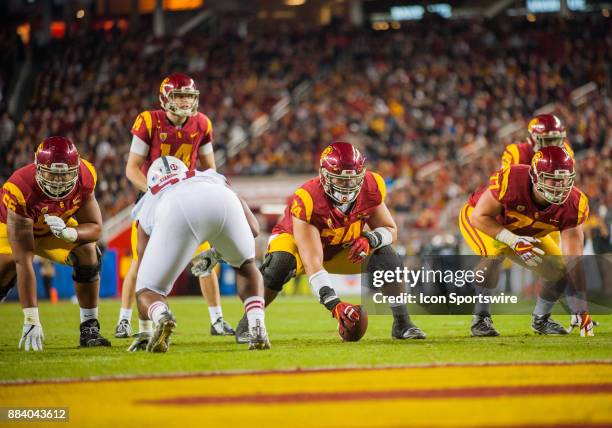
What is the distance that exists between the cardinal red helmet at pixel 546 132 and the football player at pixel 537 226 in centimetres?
133

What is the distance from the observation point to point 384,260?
7.57 metres

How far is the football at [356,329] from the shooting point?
281 inches

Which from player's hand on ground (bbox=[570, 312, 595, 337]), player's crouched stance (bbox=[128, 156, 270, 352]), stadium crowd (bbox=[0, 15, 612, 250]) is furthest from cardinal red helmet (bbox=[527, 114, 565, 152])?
stadium crowd (bbox=[0, 15, 612, 250])

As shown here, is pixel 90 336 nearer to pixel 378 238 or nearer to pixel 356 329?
pixel 356 329

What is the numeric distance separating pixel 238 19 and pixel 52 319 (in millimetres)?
23006

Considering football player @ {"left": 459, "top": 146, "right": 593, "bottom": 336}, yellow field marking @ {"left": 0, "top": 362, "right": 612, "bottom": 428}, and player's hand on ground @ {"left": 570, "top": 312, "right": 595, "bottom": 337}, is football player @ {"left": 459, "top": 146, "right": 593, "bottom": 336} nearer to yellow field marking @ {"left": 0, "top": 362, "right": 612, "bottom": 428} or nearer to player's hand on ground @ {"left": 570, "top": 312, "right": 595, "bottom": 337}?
player's hand on ground @ {"left": 570, "top": 312, "right": 595, "bottom": 337}

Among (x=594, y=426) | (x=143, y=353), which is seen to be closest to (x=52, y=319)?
(x=143, y=353)

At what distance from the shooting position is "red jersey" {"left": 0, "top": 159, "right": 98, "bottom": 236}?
730 centimetres

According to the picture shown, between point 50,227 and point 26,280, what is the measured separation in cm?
45

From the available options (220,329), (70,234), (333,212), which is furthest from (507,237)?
(70,234)

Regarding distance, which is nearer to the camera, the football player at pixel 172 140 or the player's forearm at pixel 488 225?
the player's forearm at pixel 488 225

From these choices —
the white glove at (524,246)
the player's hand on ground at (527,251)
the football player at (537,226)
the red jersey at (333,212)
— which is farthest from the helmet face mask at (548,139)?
the red jersey at (333,212)

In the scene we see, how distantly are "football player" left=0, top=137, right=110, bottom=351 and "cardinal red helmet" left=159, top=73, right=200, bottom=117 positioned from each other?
3.68 feet

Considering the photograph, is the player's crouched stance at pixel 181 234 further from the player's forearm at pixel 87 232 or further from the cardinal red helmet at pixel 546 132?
the cardinal red helmet at pixel 546 132
